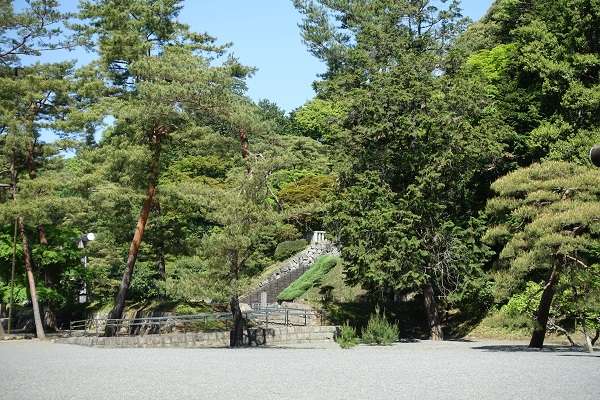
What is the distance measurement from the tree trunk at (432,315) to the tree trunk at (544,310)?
7.04 meters

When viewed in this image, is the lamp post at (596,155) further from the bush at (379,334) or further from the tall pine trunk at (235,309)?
the bush at (379,334)

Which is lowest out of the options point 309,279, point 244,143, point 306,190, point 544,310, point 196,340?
point 196,340

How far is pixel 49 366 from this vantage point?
1527cm

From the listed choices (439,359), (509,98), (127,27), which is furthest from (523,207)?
(127,27)

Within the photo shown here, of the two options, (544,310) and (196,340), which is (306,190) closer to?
(196,340)

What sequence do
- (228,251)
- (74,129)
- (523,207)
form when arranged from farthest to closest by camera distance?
(74,129)
(228,251)
(523,207)

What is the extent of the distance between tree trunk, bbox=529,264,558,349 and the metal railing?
10.9 m

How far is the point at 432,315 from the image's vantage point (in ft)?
91.7

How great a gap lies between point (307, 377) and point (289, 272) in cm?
2725

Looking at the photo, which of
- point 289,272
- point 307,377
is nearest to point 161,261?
point 289,272

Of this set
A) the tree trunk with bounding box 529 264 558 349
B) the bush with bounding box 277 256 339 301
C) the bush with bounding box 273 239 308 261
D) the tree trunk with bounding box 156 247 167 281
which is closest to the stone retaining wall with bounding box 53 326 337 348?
the bush with bounding box 277 256 339 301

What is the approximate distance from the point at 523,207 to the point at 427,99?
33.8ft

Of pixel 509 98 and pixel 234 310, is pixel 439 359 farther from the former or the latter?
pixel 509 98

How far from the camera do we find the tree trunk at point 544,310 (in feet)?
62.2
